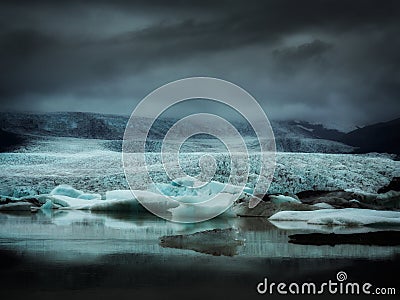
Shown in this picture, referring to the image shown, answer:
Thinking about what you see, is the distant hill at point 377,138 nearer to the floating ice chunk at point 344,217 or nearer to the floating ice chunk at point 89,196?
the floating ice chunk at point 89,196

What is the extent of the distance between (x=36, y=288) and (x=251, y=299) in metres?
1.71

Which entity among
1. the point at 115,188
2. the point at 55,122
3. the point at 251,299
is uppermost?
the point at 55,122

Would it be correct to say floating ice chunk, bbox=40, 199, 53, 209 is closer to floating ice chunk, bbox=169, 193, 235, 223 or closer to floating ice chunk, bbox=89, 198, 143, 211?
floating ice chunk, bbox=89, 198, 143, 211

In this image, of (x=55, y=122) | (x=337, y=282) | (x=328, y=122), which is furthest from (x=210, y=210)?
(x=328, y=122)

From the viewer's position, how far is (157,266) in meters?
5.58

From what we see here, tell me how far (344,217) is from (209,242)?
368 cm

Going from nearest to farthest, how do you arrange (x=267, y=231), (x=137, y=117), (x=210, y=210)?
(x=267, y=231), (x=210, y=210), (x=137, y=117)

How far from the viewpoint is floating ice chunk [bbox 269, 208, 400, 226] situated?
9.72 m

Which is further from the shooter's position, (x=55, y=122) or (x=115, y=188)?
(x=55, y=122)

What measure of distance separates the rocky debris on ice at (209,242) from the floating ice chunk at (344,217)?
3.09 metres

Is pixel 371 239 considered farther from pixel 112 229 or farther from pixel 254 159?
pixel 254 159

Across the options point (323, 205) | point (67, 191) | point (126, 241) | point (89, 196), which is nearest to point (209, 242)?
point (126, 241)

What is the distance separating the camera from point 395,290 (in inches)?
186

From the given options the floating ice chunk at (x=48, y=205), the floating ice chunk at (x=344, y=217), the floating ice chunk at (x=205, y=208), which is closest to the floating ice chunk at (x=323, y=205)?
the floating ice chunk at (x=344, y=217)
